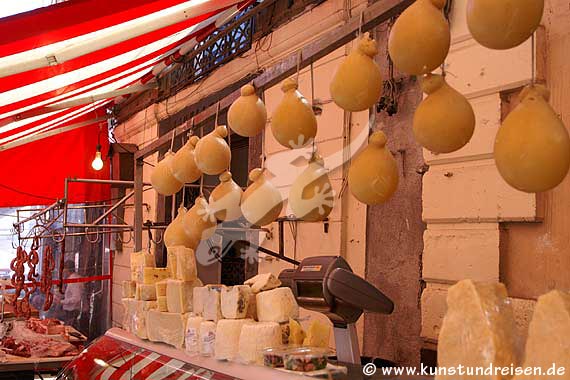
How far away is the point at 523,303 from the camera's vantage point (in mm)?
2533

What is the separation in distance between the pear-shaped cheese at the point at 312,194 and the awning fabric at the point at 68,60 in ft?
3.63

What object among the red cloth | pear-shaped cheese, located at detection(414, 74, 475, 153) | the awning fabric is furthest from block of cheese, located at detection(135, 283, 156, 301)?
the red cloth

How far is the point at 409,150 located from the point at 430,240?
19.5 inches

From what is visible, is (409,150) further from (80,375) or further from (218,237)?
(218,237)

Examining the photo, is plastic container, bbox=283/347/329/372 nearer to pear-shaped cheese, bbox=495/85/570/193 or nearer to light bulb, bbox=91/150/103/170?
pear-shaped cheese, bbox=495/85/570/193

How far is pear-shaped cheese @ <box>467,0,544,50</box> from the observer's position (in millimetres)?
1157

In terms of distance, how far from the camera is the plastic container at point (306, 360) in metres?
1.63

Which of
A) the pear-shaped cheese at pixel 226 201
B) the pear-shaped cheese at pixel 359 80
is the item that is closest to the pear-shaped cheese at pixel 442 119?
the pear-shaped cheese at pixel 359 80

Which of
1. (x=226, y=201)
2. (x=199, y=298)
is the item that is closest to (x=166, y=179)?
(x=226, y=201)

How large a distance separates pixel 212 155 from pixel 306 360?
0.81m

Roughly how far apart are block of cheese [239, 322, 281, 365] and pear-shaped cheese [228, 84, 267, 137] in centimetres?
60

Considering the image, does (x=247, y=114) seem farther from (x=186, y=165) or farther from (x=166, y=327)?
(x=166, y=327)

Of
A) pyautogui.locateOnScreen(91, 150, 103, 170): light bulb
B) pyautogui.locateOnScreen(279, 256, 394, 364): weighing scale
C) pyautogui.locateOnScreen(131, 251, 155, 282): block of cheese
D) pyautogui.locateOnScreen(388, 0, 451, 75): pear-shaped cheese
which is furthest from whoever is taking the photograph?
pyautogui.locateOnScreen(91, 150, 103, 170): light bulb

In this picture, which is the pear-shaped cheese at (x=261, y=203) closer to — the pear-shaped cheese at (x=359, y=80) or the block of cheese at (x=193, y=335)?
the block of cheese at (x=193, y=335)
